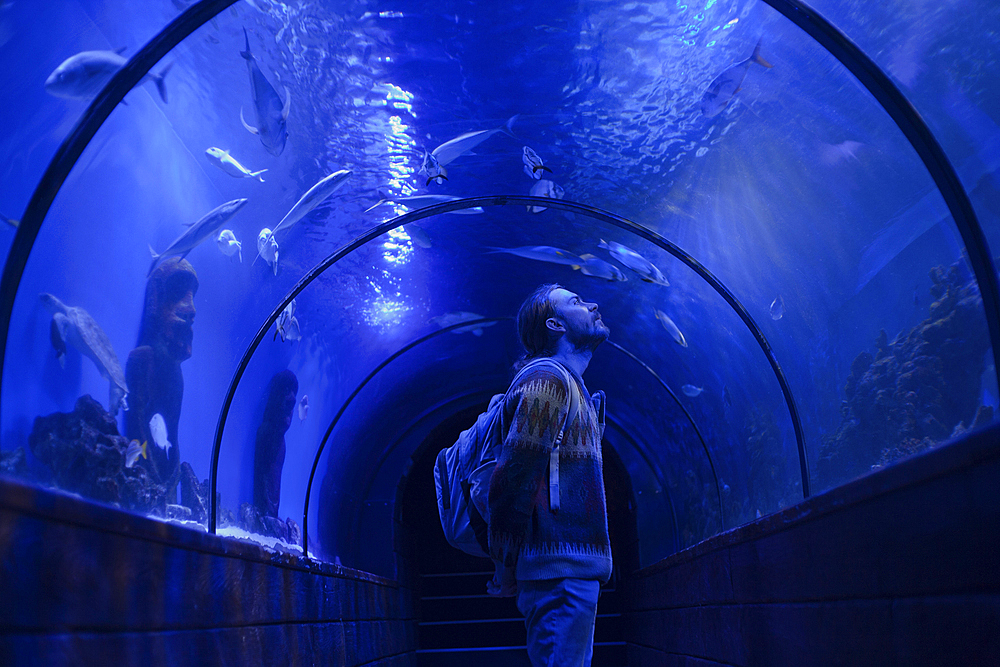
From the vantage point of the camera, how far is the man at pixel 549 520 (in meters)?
2.85

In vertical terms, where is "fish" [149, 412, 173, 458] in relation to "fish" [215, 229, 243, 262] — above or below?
below

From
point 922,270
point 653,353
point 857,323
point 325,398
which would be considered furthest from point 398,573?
point 922,270

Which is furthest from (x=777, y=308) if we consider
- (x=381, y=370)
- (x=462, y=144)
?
(x=381, y=370)

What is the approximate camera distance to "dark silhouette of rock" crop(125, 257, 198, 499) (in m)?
5.01

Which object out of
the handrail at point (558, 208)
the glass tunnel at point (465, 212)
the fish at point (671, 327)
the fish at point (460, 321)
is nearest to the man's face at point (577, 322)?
the glass tunnel at point (465, 212)

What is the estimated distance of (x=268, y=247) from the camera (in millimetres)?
6285

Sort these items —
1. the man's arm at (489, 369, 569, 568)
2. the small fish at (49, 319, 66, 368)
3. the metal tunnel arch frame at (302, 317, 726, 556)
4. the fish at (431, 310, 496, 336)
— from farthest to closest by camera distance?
the fish at (431, 310, 496, 336), the metal tunnel arch frame at (302, 317, 726, 556), the small fish at (49, 319, 66, 368), the man's arm at (489, 369, 569, 568)

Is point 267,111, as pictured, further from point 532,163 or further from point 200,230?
point 532,163

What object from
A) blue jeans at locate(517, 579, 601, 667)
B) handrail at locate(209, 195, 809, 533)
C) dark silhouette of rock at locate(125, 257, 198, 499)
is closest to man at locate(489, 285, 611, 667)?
blue jeans at locate(517, 579, 601, 667)

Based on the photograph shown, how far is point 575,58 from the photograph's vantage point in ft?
17.6

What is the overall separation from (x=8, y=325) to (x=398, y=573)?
31.6ft

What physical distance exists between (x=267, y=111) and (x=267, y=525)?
4577 mm

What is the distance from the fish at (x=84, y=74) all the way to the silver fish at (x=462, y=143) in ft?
9.09

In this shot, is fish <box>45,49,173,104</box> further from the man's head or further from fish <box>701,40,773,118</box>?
fish <box>701,40,773,118</box>
